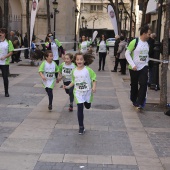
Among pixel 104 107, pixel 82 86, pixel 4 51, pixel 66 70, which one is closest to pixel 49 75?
pixel 66 70

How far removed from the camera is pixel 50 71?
7746mm

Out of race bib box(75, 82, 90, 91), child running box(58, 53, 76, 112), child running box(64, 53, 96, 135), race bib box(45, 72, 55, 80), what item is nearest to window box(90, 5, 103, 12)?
child running box(58, 53, 76, 112)

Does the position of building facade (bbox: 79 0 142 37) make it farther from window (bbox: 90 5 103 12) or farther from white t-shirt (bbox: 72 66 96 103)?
white t-shirt (bbox: 72 66 96 103)

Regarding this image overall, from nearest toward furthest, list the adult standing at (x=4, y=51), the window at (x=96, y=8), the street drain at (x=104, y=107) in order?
the street drain at (x=104, y=107)
the adult standing at (x=4, y=51)
the window at (x=96, y=8)

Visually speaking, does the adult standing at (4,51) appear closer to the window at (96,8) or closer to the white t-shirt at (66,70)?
the white t-shirt at (66,70)

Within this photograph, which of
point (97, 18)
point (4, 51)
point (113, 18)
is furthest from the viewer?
point (97, 18)

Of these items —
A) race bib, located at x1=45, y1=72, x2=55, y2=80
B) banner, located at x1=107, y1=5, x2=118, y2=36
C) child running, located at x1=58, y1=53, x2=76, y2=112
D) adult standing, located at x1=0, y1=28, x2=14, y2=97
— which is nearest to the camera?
child running, located at x1=58, y1=53, x2=76, y2=112

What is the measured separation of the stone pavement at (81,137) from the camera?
4.77 metres

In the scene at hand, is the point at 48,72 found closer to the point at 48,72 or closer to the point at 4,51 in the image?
the point at 48,72

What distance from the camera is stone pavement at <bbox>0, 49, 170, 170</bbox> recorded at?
477 centimetres

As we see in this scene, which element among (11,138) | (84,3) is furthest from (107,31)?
(11,138)

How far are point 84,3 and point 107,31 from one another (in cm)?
1204

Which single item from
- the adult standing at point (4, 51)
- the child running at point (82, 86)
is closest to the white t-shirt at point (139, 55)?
the child running at point (82, 86)

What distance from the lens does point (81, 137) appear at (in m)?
5.91
